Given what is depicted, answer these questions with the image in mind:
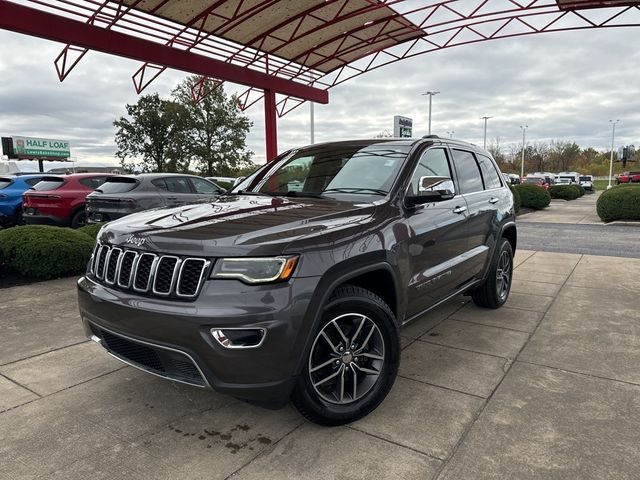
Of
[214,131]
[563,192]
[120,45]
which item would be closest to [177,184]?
[120,45]

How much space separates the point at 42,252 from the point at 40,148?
56571 mm

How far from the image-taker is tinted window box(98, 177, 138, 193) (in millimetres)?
9258

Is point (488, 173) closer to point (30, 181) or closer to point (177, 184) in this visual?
point (177, 184)

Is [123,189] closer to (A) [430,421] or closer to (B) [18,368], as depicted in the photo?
(B) [18,368]

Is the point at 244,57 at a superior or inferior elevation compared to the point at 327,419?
superior

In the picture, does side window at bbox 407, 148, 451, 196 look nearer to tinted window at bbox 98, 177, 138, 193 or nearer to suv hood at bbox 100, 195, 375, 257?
suv hood at bbox 100, 195, 375, 257

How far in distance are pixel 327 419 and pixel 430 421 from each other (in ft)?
2.17

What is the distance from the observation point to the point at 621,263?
7.82 meters

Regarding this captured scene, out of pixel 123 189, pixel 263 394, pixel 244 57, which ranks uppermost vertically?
pixel 244 57

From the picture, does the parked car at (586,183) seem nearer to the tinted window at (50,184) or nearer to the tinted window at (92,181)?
the tinted window at (92,181)

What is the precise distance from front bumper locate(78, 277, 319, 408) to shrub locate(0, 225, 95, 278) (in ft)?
16.4

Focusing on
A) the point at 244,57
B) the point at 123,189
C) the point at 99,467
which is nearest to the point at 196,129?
the point at 244,57

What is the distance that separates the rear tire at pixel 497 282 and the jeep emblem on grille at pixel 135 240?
3.62 metres

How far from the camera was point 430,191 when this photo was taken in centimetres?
339
